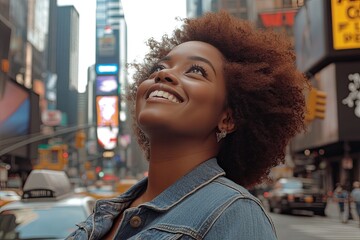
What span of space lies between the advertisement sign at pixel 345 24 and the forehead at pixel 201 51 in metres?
32.2

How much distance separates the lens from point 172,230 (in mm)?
1409

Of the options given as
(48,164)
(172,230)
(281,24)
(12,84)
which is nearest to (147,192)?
(172,230)

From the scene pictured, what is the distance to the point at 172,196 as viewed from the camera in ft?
5.12

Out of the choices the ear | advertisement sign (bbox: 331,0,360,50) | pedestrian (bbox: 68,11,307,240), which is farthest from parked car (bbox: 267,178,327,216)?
the ear

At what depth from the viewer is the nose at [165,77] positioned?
5.77ft

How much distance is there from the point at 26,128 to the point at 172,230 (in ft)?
161

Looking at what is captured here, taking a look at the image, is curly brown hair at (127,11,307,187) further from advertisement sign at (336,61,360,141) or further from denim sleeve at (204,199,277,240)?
advertisement sign at (336,61,360,141)

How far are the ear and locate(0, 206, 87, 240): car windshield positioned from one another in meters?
4.74

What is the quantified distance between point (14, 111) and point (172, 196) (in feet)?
148

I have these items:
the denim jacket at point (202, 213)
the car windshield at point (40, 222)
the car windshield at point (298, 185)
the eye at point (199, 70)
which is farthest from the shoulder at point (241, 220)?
the car windshield at point (298, 185)

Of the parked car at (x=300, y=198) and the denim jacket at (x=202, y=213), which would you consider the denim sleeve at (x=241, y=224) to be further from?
the parked car at (x=300, y=198)

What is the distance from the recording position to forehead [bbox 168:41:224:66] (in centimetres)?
186

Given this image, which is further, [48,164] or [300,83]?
[48,164]

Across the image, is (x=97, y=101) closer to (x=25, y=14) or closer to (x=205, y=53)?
(x=25, y=14)
